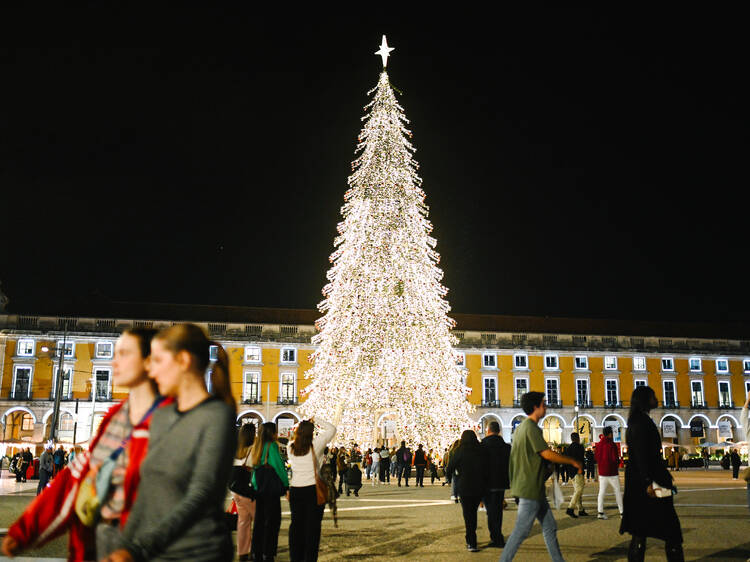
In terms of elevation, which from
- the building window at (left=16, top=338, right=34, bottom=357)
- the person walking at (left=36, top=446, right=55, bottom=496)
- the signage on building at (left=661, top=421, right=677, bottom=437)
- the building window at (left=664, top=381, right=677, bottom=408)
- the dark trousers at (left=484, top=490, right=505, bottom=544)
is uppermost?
the building window at (left=16, top=338, right=34, bottom=357)

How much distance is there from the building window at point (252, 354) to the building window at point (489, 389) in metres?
18.4

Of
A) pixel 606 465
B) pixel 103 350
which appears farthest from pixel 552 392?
pixel 606 465

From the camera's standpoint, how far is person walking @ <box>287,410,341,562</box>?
6.57m

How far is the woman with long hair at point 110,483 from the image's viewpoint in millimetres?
2711

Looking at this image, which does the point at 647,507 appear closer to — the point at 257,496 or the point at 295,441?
the point at 295,441

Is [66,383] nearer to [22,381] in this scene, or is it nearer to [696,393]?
[22,381]

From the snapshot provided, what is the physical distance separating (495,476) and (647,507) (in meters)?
3.90

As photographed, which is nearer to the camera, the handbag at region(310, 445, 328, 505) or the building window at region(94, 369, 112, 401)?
the handbag at region(310, 445, 328, 505)

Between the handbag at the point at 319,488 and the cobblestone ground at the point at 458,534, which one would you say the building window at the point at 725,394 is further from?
the handbag at the point at 319,488

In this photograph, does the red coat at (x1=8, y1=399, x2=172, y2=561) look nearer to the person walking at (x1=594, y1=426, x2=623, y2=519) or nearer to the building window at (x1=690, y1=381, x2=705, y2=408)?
the person walking at (x1=594, y1=426, x2=623, y2=519)

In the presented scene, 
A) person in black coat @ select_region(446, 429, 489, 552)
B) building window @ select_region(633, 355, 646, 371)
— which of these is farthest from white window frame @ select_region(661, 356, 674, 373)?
person in black coat @ select_region(446, 429, 489, 552)

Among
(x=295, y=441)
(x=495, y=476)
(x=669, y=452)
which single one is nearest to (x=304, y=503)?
(x=295, y=441)

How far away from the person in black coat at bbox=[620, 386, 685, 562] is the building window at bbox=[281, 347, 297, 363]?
52.9 m

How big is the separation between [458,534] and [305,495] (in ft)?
11.9
